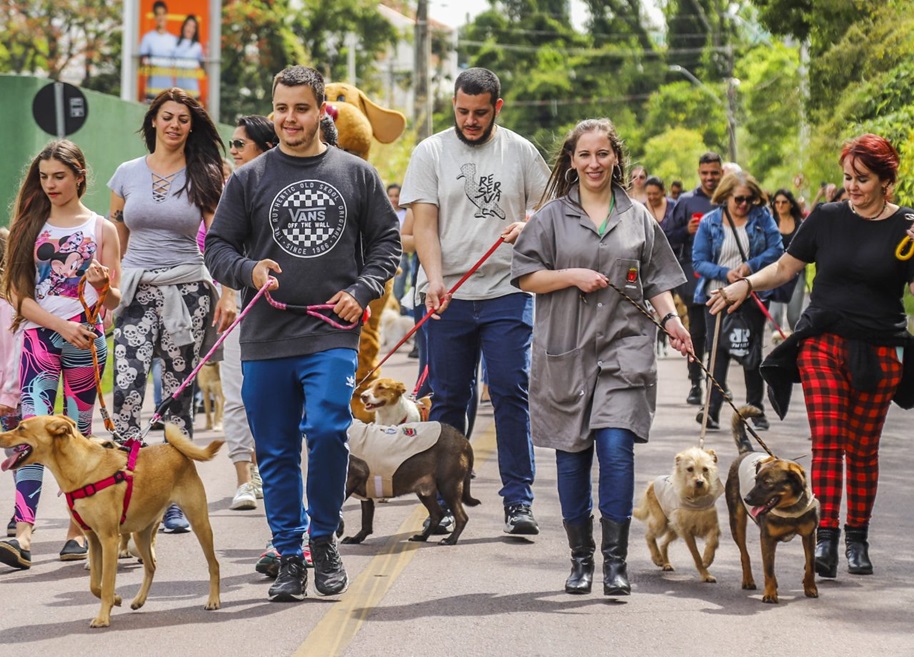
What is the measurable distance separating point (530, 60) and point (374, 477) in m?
82.8

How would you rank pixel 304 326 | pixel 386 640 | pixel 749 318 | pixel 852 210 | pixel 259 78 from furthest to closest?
pixel 259 78, pixel 749 318, pixel 852 210, pixel 304 326, pixel 386 640

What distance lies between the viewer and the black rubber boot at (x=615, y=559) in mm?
6742

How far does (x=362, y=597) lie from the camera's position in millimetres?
6805

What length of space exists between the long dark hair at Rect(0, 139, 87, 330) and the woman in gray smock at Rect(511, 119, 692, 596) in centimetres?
235

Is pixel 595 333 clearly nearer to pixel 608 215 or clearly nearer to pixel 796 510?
pixel 608 215

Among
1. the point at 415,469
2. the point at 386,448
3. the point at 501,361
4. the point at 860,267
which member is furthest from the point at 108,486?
the point at 860,267

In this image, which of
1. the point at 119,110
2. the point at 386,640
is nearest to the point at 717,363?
the point at 386,640

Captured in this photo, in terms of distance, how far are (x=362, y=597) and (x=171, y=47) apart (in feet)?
87.0

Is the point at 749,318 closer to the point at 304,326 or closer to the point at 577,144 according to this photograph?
the point at 577,144

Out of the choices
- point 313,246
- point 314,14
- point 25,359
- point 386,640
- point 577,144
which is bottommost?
point 386,640

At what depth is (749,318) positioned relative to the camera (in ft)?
41.5

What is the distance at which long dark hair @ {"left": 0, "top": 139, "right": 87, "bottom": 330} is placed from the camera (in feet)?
25.1

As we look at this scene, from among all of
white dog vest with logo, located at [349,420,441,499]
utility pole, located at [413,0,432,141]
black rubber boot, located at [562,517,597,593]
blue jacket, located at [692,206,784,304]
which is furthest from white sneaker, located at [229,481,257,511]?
utility pole, located at [413,0,432,141]

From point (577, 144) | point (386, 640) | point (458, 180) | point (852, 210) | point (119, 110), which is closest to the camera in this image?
point (386, 640)
